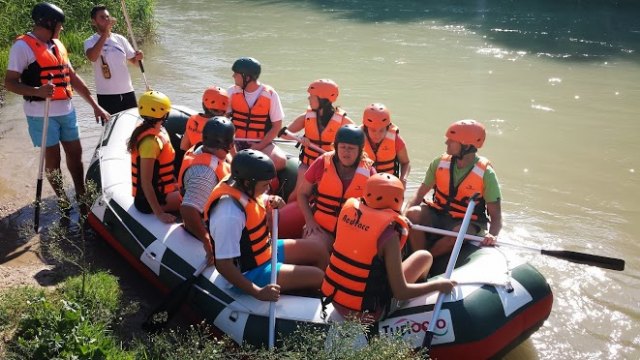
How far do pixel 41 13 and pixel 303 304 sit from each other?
119 inches

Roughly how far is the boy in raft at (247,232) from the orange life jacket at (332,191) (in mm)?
568

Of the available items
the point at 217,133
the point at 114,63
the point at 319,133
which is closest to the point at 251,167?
the point at 217,133

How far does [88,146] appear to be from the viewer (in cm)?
710

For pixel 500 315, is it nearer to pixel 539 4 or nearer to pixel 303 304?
pixel 303 304

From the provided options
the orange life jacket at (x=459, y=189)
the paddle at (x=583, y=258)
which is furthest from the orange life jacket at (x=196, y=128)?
the paddle at (x=583, y=258)

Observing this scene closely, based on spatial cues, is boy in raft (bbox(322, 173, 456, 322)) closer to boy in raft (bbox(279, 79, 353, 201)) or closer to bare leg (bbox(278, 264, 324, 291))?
bare leg (bbox(278, 264, 324, 291))

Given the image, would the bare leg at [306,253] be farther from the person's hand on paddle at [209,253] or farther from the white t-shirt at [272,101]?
the white t-shirt at [272,101]

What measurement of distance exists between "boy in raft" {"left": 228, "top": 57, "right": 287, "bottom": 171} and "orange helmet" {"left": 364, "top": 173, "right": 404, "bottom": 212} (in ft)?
6.91

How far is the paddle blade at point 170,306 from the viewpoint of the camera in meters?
3.38

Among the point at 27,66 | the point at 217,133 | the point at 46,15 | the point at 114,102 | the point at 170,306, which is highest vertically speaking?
the point at 46,15

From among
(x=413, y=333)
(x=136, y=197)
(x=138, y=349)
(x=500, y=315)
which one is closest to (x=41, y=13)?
(x=136, y=197)

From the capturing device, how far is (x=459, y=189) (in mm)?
4215

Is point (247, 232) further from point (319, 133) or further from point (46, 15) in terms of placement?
point (46, 15)

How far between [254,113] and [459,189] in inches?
79.6
